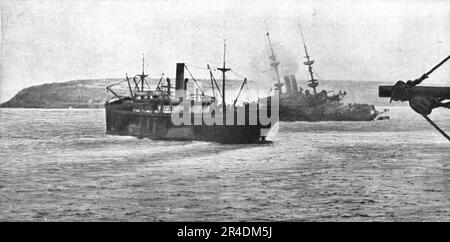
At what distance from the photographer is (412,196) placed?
16.1 metres

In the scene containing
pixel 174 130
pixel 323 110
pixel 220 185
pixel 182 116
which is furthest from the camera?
pixel 323 110

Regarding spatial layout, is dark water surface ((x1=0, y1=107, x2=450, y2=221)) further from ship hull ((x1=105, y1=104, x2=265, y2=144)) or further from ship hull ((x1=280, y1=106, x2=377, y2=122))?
ship hull ((x1=280, y1=106, x2=377, y2=122))

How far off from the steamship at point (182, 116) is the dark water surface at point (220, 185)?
534 centimetres

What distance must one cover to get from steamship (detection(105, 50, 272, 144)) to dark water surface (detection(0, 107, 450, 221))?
5342 millimetres

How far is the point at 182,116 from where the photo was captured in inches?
1538

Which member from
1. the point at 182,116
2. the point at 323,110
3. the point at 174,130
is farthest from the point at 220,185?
the point at 323,110

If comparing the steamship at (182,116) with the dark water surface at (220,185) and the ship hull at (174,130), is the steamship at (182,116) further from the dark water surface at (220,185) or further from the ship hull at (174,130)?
the dark water surface at (220,185)

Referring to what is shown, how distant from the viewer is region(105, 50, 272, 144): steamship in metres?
36.7

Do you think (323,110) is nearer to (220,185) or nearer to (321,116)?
(321,116)

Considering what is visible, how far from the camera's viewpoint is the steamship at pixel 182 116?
120 ft

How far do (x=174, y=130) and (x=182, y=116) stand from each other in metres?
1.23

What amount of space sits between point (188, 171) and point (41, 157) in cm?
915
